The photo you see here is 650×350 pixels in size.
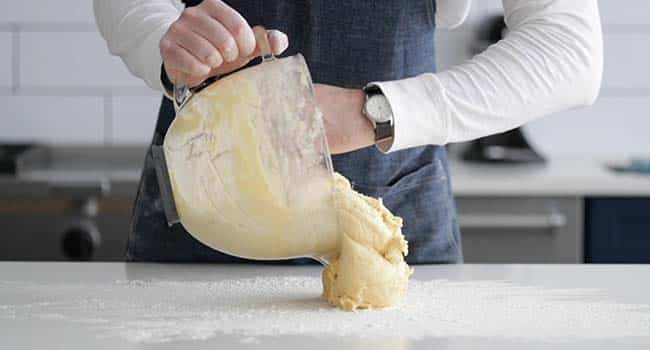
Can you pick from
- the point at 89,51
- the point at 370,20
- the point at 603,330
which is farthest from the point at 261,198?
the point at 89,51

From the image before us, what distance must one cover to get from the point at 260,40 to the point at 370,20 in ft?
1.48

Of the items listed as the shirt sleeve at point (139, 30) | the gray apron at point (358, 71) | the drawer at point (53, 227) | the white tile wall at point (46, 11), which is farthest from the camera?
the white tile wall at point (46, 11)

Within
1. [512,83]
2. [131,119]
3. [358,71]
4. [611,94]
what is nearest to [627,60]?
[611,94]

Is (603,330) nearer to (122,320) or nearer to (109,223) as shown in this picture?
(122,320)

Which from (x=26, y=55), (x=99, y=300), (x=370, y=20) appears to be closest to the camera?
(x=99, y=300)

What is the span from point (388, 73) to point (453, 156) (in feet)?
3.87

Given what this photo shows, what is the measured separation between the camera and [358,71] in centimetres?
162

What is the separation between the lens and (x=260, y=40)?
3.91ft

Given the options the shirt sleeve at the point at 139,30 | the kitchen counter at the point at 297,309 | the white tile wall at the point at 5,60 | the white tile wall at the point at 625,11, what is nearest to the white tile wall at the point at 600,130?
the white tile wall at the point at 625,11

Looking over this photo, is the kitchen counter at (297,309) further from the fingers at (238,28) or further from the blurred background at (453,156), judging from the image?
the blurred background at (453,156)

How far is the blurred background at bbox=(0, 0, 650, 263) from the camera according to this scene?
246cm

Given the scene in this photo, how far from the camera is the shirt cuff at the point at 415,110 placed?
1.25m

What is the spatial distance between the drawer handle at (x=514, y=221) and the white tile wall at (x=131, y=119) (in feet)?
2.56

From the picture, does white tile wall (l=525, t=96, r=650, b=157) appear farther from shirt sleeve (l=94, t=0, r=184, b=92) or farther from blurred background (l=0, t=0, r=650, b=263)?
shirt sleeve (l=94, t=0, r=184, b=92)
